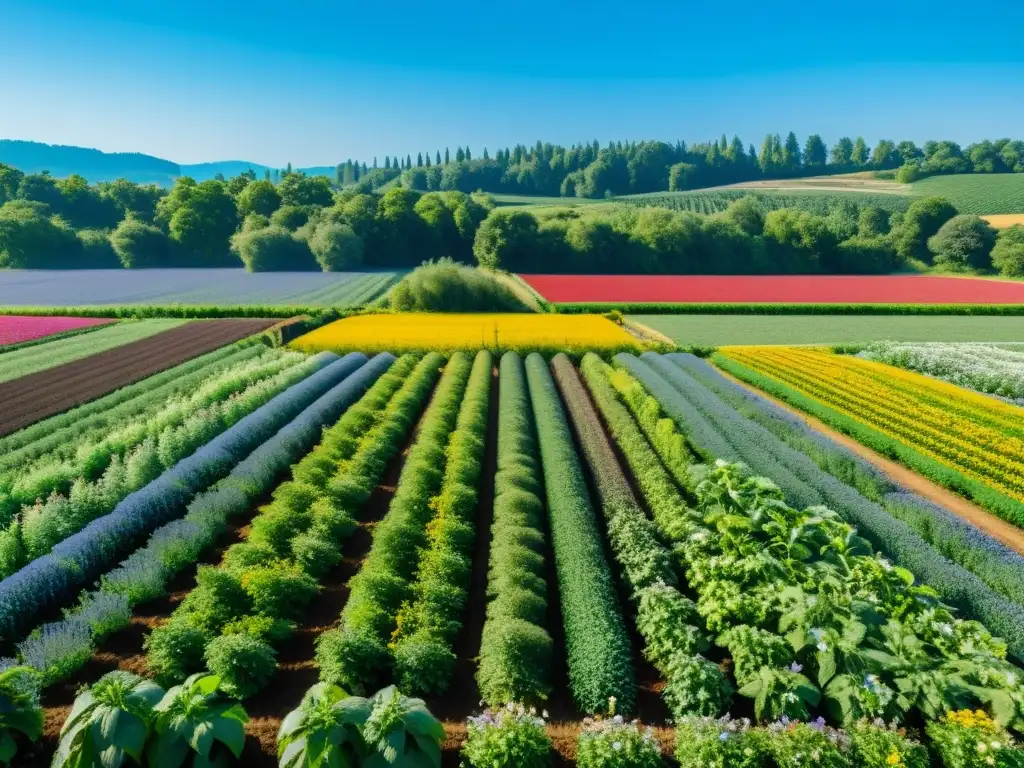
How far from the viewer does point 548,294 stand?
52.3m

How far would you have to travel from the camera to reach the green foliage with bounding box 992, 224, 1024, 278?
226 feet

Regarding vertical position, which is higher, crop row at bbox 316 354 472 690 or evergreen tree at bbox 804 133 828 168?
evergreen tree at bbox 804 133 828 168

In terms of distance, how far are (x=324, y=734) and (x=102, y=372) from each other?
81.6ft

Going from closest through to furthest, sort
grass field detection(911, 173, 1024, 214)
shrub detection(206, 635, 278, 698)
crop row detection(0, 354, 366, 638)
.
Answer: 1. shrub detection(206, 635, 278, 698)
2. crop row detection(0, 354, 366, 638)
3. grass field detection(911, 173, 1024, 214)

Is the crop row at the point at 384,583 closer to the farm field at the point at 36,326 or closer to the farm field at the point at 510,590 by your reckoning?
the farm field at the point at 510,590

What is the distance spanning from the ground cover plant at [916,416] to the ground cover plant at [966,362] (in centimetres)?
150

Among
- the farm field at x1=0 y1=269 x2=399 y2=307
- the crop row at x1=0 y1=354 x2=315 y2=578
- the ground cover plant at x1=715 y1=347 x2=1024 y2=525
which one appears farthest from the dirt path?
the farm field at x1=0 y1=269 x2=399 y2=307

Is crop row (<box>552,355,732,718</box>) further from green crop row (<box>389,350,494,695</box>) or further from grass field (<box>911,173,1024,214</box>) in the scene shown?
grass field (<box>911,173,1024,214</box>)

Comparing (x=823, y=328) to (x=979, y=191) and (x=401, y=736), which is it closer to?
(x=401, y=736)

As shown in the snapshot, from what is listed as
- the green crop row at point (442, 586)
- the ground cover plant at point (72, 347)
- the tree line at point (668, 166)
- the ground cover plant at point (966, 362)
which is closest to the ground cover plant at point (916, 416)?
the ground cover plant at point (966, 362)

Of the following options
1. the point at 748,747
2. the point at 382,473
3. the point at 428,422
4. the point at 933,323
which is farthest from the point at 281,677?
the point at 933,323

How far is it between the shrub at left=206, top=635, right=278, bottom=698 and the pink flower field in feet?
107

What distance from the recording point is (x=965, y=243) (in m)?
73.6

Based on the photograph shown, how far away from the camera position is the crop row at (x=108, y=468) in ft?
35.8
